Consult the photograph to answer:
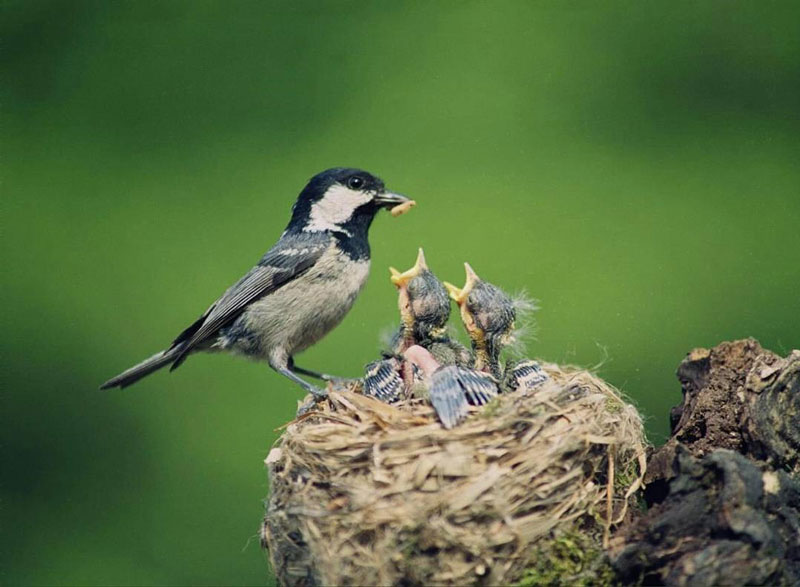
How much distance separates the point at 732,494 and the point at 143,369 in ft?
7.35

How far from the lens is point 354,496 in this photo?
1803 millimetres

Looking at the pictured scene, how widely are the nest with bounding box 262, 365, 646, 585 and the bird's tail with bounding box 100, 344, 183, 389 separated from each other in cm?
115

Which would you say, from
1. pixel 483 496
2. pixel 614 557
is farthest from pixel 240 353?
pixel 614 557

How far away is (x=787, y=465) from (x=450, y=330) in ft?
3.70

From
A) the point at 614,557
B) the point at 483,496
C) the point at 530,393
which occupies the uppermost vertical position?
the point at 530,393

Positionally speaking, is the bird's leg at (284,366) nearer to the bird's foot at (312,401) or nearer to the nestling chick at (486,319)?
the bird's foot at (312,401)

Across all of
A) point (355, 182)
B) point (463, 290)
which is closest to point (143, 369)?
point (355, 182)

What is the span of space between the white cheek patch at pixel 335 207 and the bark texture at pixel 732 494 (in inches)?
57.6

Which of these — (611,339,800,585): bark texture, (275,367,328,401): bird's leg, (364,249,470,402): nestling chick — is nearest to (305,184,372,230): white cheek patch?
(364,249,470,402): nestling chick

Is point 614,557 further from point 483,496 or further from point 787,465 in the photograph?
point 787,465

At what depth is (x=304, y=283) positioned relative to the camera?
2977 millimetres

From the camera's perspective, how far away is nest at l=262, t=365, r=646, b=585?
5.60ft

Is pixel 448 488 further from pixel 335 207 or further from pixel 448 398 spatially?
pixel 335 207

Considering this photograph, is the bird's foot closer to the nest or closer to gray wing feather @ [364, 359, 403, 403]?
gray wing feather @ [364, 359, 403, 403]
